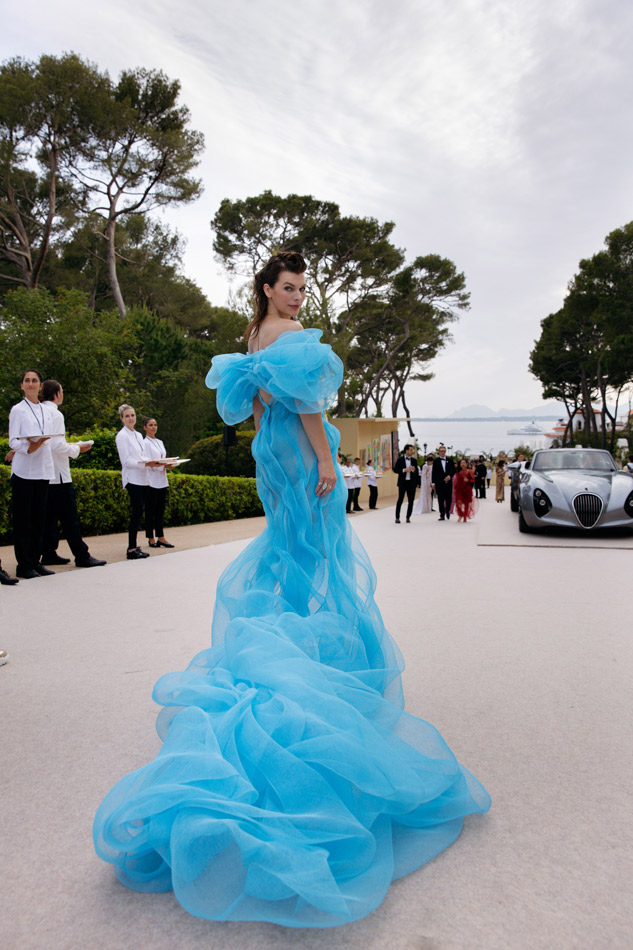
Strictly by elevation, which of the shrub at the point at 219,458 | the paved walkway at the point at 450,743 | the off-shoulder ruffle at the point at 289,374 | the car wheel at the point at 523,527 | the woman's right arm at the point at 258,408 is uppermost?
the off-shoulder ruffle at the point at 289,374

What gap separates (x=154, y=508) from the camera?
9555mm

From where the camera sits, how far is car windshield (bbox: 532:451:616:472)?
11.7 meters

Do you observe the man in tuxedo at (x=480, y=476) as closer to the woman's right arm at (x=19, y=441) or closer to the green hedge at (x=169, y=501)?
the green hedge at (x=169, y=501)

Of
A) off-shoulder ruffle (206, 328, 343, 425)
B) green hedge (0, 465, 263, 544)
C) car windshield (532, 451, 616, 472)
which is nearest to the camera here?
off-shoulder ruffle (206, 328, 343, 425)

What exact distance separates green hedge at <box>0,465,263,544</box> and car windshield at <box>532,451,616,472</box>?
6.64m

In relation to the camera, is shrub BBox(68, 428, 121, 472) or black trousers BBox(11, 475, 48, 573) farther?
shrub BBox(68, 428, 121, 472)

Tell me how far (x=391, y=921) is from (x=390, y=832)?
0.31 m

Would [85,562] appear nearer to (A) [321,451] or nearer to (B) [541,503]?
(A) [321,451]

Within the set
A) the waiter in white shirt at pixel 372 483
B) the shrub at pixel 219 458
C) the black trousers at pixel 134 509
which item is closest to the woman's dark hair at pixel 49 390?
the black trousers at pixel 134 509

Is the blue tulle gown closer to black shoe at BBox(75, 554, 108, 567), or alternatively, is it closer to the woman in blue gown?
the woman in blue gown

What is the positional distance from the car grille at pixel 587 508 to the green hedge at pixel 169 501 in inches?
282

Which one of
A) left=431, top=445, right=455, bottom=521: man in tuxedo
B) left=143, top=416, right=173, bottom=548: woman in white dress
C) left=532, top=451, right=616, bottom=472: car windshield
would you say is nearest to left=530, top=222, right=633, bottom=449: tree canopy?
left=431, top=445, right=455, bottom=521: man in tuxedo

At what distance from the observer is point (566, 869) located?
6.14ft

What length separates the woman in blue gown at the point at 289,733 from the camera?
1706 mm
